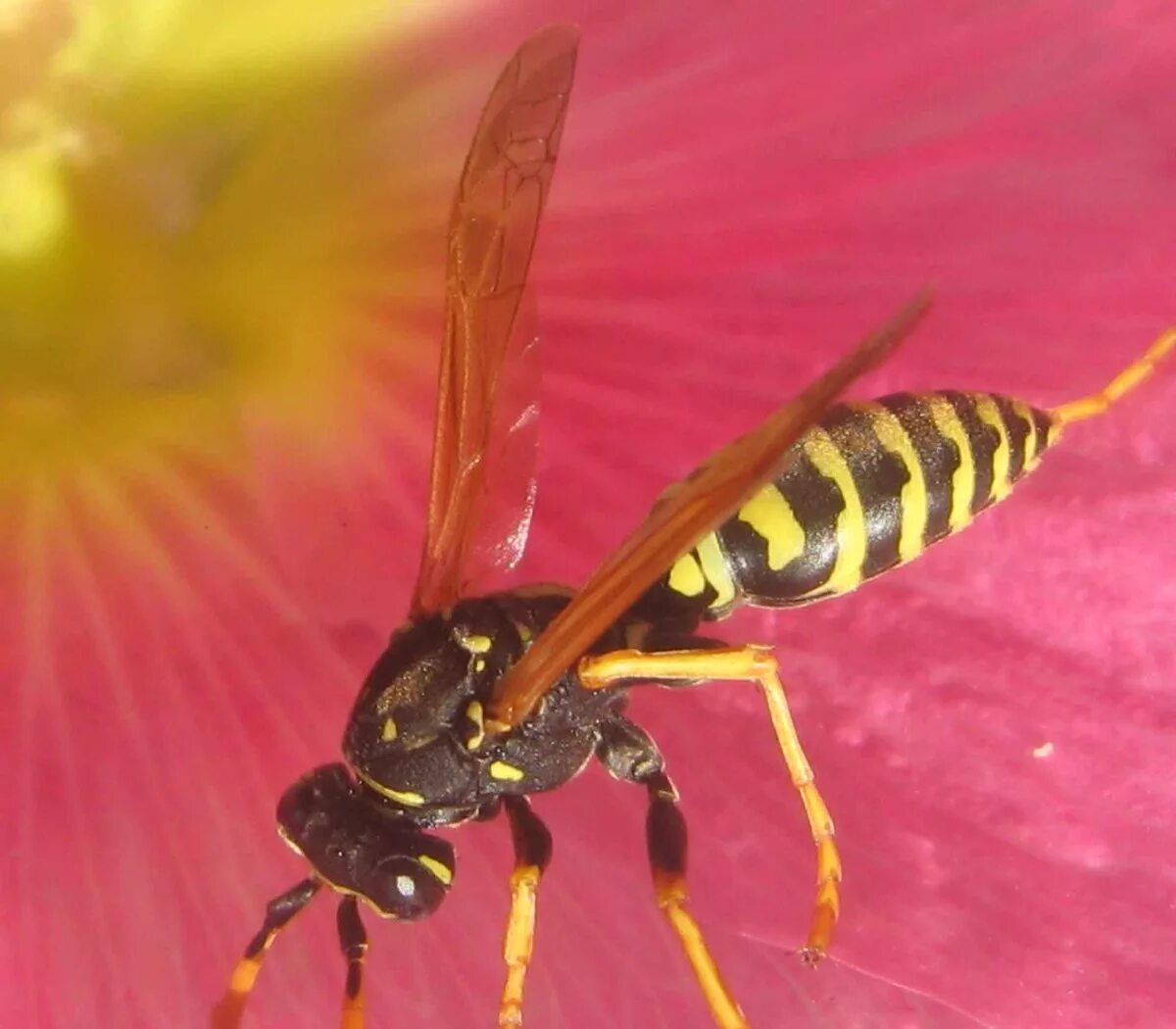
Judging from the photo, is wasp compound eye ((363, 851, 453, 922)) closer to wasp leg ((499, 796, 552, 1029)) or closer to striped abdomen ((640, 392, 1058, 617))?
wasp leg ((499, 796, 552, 1029))

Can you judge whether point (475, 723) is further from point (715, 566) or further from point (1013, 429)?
point (1013, 429)

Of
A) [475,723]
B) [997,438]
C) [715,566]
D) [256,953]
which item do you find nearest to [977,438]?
[997,438]

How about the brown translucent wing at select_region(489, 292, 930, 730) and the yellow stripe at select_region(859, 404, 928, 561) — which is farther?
the yellow stripe at select_region(859, 404, 928, 561)

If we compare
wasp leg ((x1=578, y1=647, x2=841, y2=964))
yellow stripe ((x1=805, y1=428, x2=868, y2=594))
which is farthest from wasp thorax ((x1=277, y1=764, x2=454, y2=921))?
yellow stripe ((x1=805, y1=428, x2=868, y2=594))

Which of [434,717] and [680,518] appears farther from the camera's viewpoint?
[434,717]

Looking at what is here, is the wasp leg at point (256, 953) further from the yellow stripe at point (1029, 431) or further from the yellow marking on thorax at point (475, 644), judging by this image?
the yellow stripe at point (1029, 431)

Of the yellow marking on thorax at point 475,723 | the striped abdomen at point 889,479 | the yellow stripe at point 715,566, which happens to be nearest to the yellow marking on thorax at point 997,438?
the striped abdomen at point 889,479

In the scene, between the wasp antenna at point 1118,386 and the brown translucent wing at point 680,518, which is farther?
the wasp antenna at point 1118,386
